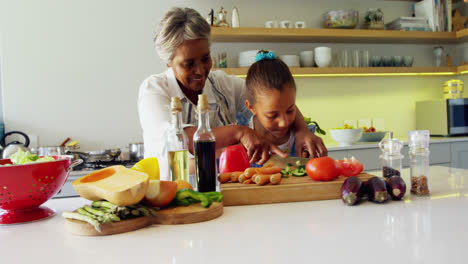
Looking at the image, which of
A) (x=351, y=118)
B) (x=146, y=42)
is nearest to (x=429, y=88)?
(x=351, y=118)

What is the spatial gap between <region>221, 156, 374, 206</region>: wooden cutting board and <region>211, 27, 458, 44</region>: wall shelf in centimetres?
242

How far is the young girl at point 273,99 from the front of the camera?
153 centimetres

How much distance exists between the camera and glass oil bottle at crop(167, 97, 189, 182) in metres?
1.07

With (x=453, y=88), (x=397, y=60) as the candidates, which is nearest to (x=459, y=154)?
(x=453, y=88)

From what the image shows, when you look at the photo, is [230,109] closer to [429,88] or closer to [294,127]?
[294,127]

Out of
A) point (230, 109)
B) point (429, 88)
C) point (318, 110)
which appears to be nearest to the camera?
point (230, 109)

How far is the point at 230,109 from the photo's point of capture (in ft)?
6.26

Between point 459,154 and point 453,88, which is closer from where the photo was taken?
point 459,154

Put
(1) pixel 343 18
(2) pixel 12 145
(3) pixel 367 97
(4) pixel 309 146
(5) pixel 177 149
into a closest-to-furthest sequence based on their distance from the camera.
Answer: (5) pixel 177 149 < (4) pixel 309 146 < (2) pixel 12 145 < (1) pixel 343 18 < (3) pixel 367 97

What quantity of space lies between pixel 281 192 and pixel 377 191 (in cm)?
25

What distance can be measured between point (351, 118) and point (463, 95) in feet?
4.55

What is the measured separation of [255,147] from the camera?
1.34m

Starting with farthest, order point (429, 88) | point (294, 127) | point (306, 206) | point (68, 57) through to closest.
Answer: point (429, 88) < point (68, 57) < point (294, 127) < point (306, 206)

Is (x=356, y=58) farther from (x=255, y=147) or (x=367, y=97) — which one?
(x=255, y=147)
